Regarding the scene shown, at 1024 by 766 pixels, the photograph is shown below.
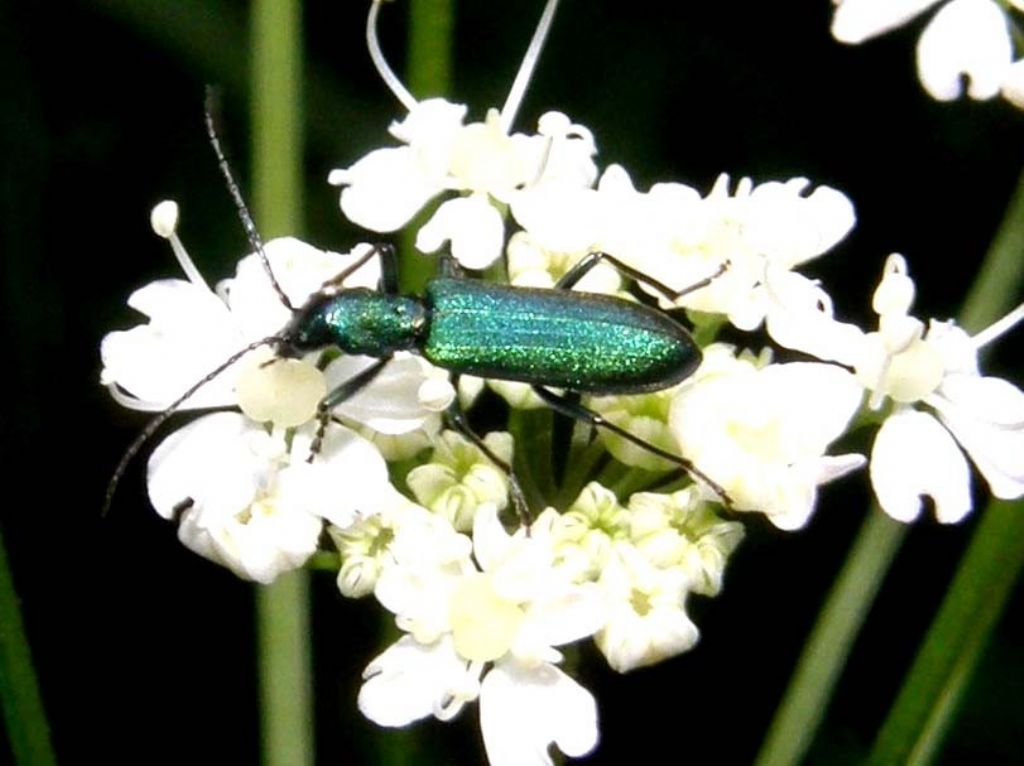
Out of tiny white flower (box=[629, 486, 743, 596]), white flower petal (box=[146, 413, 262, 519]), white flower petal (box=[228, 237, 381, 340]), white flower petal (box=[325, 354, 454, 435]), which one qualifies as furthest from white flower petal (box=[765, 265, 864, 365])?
white flower petal (box=[146, 413, 262, 519])

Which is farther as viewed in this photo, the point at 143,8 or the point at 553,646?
the point at 143,8

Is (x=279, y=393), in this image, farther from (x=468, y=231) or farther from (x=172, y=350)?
(x=468, y=231)

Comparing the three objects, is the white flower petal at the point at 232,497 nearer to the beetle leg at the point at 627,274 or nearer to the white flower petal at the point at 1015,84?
the beetle leg at the point at 627,274

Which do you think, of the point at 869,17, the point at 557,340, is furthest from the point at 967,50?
the point at 557,340

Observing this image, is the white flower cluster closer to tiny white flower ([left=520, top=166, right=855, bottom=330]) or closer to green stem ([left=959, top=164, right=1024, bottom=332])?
tiny white flower ([left=520, top=166, right=855, bottom=330])

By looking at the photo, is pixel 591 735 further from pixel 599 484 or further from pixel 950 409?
pixel 950 409

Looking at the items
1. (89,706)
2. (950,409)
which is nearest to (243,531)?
(950,409)
